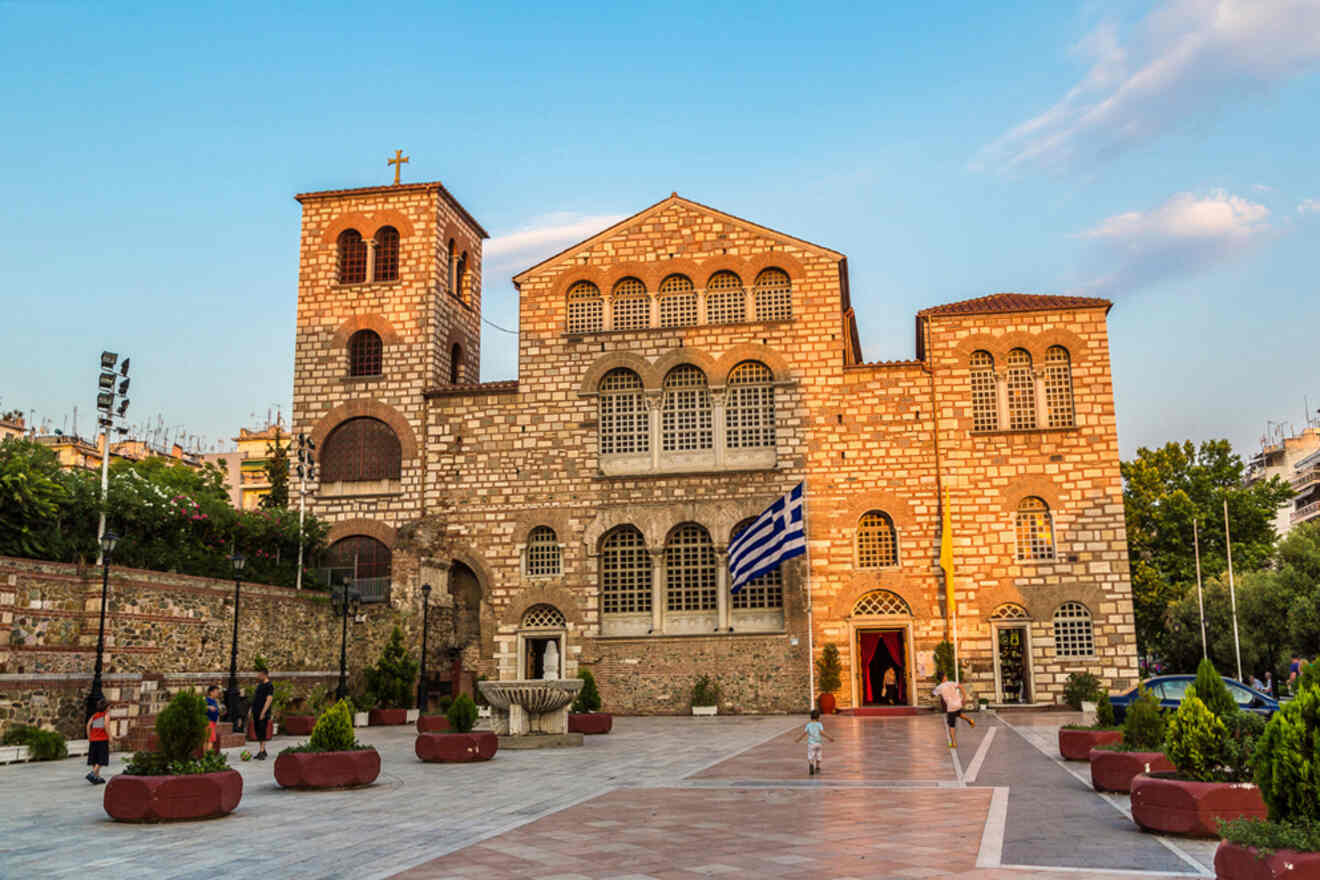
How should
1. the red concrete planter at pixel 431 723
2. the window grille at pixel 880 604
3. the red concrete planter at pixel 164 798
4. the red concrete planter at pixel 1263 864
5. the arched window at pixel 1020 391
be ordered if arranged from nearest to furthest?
the red concrete planter at pixel 1263 864
the red concrete planter at pixel 164 798
the red concrete planter at pixel 431 723
the window grille at pixel 880 604
the arched window at pixel 1020 391

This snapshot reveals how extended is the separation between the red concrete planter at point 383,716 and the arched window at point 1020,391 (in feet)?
64.5

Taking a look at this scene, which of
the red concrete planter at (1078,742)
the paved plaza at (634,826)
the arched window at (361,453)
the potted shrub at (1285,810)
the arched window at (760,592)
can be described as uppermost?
the arched window at (361,453)

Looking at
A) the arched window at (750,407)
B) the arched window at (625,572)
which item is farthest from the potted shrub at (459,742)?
the arched window at (750,407)

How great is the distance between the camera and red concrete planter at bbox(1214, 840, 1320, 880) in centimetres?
668

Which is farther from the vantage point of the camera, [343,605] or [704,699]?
[704,699]

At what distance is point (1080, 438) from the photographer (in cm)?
3209

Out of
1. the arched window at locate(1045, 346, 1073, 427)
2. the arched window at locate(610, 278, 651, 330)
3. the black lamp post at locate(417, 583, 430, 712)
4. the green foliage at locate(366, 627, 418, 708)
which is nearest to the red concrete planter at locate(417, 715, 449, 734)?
the black lamp post at locate(417, 583, 430, 712)

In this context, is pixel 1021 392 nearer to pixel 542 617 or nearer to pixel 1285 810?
pixel 542 617

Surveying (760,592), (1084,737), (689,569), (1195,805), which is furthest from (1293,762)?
(689,569)

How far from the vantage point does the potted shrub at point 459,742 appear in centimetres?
1844

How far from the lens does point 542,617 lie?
111 feet

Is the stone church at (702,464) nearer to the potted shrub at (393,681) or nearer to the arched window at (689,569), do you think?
the arched window at (689,569)

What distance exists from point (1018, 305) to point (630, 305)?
39.9ft

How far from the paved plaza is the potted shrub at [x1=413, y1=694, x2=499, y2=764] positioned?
0.34 metres
